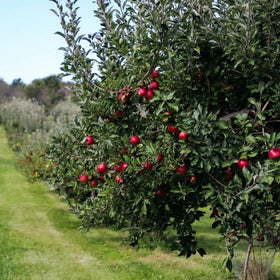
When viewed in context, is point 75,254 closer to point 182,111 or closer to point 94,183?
point 94,183

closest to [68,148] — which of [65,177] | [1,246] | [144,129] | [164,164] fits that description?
[65,177]

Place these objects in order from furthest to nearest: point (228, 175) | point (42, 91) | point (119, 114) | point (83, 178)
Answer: point (42, 91) → point (83, 178) → point (119, 114) → point (228, 175)

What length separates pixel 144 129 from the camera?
10.8 feet

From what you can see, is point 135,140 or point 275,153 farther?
point 135,140

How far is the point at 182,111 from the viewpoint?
277 cm

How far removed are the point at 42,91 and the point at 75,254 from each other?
103 feet

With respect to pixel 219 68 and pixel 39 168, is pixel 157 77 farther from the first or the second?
pixel 39 168

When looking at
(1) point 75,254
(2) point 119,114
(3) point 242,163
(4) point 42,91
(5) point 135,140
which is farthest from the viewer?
(4) point 42,91

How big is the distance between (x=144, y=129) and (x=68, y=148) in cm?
82

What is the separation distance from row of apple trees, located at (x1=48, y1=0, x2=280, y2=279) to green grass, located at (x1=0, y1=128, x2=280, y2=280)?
3.90 meters

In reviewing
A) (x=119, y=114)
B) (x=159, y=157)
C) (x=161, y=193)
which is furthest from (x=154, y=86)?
(x=161, y=193)

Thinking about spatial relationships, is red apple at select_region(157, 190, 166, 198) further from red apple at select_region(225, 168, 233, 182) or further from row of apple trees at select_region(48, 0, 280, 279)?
red apple at select_region(225, 168, 233, 182)

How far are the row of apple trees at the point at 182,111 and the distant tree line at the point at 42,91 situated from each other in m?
31.6

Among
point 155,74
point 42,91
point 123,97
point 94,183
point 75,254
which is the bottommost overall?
point 75,254
